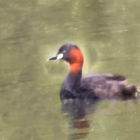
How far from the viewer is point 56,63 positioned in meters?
13.7

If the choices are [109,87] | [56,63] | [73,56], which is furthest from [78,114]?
[56,63]

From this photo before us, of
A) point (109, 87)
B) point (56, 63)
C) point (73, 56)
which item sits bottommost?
point (56, 63)

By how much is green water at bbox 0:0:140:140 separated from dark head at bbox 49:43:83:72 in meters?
0.34

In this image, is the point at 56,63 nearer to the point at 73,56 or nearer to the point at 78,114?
the point at 73,56

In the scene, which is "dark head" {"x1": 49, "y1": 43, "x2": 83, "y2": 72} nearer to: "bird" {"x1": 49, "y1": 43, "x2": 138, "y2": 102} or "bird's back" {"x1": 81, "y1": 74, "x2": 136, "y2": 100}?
"bird" {"x1": 49, "y1": 43, "x2": 138, "y2": 102}

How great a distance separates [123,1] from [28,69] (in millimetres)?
4616

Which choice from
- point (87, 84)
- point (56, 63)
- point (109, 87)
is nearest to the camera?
point (109, 87)

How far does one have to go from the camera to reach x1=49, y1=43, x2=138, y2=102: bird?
1162 centimetres

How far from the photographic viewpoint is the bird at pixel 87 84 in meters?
11.6

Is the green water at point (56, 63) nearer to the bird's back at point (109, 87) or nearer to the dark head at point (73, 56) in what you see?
the bird's back at point (109, 87)

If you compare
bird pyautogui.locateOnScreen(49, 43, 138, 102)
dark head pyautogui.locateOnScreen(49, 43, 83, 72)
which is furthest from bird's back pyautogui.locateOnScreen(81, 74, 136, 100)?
dark head pyautogui.locateOnScreen(49, 43, 83, 72)

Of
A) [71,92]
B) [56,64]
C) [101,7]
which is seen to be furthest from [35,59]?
[101,7]

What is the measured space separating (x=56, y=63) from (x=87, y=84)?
6.31ft

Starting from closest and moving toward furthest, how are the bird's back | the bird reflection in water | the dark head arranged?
the bird reflection in water, the bird's back, the dark head
